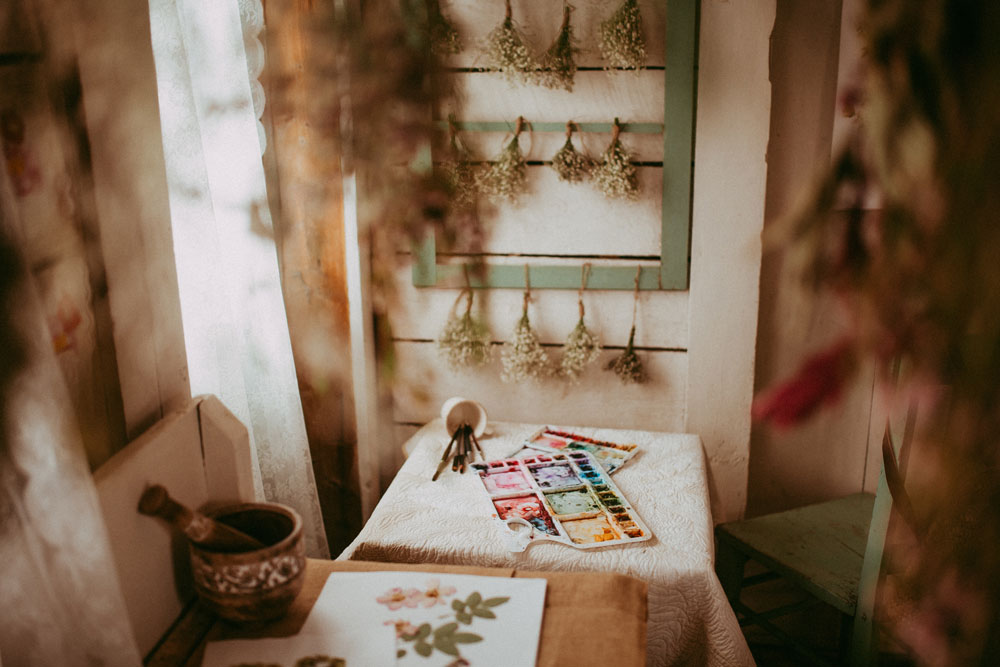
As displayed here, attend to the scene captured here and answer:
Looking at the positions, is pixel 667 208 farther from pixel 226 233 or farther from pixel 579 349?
pixel 226 233

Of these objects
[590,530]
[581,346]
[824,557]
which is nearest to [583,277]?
[581,346]

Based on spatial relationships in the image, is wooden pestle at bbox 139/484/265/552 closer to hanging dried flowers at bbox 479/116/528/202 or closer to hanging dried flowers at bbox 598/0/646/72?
hanging dried flowers at bbox 479/116/528/202

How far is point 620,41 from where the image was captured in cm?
180

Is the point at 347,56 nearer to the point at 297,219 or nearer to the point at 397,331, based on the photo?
the point at 297,219

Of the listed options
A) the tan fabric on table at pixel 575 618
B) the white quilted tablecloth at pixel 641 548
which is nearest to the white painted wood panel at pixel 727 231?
the white quilted tablecloth at pixel 641 548

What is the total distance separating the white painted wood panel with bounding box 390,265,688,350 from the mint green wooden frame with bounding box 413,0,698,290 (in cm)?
4

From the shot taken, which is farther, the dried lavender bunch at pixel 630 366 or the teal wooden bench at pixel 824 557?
the dried lavender bunch at pixel 630 366

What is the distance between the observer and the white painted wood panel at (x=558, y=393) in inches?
82.7

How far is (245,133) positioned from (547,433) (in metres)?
1.07

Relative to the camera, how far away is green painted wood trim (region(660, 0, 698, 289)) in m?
1.85

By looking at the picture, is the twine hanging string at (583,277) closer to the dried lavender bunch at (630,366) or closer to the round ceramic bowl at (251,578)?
the dried lavender bunch at (630,366)

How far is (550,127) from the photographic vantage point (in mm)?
1955

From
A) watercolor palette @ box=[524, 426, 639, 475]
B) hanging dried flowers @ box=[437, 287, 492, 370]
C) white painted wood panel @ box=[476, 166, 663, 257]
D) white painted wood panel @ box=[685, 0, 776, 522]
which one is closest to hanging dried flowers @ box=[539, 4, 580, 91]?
white painted wood panel @ box=[476, 166, 663, 257]

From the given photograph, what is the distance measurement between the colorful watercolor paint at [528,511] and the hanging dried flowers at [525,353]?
0.53 m
